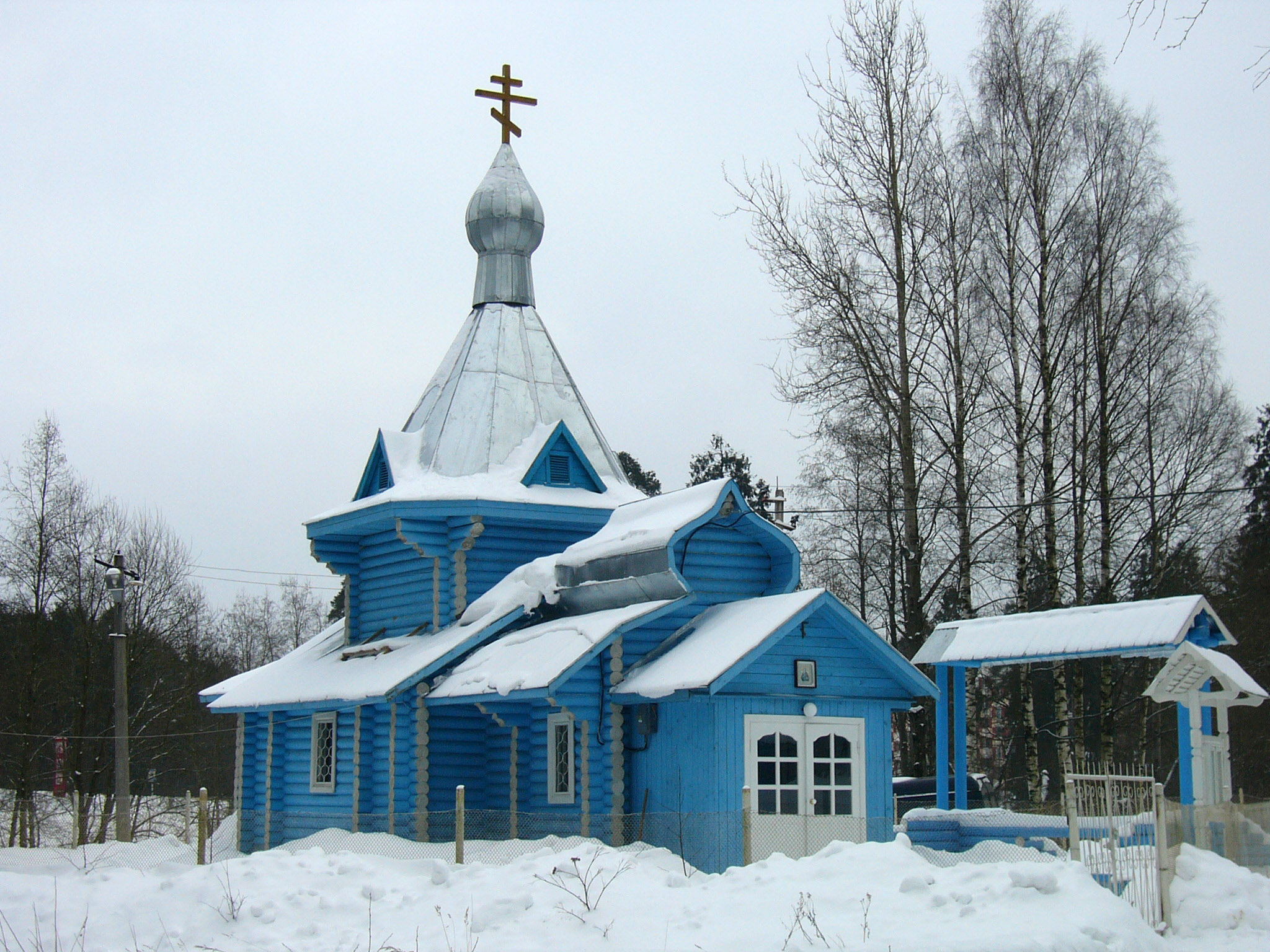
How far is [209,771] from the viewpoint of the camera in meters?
46.8

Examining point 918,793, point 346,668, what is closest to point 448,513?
point 346,668

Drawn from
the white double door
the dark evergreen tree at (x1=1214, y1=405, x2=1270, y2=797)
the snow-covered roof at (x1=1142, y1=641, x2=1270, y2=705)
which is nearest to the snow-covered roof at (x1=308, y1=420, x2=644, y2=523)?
the white double door

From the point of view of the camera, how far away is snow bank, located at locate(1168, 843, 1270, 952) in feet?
34.1

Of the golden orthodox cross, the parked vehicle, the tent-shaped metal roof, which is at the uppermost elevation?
the golden orthodox cross

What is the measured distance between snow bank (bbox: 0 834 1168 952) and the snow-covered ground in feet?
0.05

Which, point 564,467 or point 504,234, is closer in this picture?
point 564,467

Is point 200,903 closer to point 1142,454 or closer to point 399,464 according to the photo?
point 399,464

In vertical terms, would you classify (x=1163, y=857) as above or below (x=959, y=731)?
below

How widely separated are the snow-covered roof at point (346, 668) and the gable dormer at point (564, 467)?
2.68 metres

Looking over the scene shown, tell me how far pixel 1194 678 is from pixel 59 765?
1105 inches

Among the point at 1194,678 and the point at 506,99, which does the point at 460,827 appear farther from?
the point at 506,99

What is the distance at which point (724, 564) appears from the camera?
16.3 meters

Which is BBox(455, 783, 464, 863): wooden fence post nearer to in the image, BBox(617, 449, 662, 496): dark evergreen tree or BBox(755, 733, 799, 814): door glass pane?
BBox(755, 733, 799, 814): door glass pane

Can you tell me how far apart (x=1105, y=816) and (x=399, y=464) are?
11.8 metres
